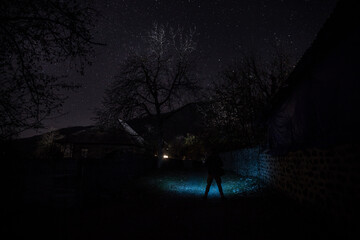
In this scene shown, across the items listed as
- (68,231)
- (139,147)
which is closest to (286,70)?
(68,231)

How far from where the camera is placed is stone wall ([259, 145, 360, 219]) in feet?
11.7

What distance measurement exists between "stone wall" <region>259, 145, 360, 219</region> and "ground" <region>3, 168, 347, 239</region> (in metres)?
0.34

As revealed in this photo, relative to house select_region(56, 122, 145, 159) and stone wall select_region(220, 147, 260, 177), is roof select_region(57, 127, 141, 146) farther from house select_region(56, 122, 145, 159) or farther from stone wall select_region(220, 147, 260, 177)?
stone wall select_region(220, 147, 260, 177)

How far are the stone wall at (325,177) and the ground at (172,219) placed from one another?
342mm

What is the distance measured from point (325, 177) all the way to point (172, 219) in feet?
12.7

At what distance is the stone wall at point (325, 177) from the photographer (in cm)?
358

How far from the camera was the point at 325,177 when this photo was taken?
181 inches

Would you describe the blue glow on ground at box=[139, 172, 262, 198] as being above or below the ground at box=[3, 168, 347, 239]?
below

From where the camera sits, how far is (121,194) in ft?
30.9

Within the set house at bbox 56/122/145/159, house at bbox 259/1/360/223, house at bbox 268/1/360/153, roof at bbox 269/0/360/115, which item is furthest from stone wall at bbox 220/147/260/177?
house at bbox 56/122/145/159

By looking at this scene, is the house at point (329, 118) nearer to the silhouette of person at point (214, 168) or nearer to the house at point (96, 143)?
the silhouette of person at point (214, 168)

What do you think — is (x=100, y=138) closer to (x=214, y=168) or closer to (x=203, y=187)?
(x=203, y=187)

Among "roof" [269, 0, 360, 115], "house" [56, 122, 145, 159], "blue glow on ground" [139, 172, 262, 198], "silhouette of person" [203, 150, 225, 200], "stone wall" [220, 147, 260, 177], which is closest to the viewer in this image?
"roof" [269, 0, 360, 115]

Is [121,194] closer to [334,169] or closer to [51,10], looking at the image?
[51,10]
